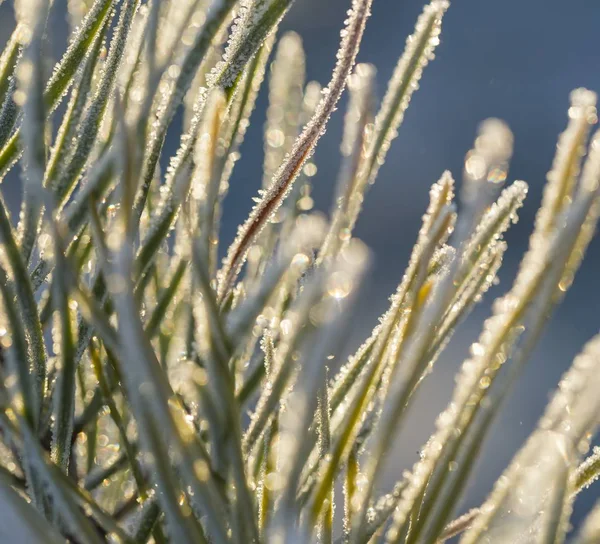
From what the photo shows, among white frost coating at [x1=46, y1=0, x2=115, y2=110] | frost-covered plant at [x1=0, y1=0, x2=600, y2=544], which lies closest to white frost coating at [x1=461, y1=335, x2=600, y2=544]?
frost-covered plant at [x1=0, y1=0, x2=600, y2=544]

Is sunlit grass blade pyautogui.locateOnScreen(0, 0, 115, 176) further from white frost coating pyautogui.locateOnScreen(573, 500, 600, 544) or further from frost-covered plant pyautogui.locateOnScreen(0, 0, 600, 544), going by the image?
white frost coating pyautogui.locateOnScreen(573, 500, 600, 544)

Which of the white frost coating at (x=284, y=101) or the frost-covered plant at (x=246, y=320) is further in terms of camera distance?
the white frost coating at (x=284, y=101)

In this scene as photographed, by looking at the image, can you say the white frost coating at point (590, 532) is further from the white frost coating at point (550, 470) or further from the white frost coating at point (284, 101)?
the white frost coating at point (284, 101)

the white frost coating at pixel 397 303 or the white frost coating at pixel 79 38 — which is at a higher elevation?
the white frost coating at pixel 79 38

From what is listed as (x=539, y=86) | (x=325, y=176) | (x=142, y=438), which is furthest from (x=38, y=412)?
(x=539, y=86)

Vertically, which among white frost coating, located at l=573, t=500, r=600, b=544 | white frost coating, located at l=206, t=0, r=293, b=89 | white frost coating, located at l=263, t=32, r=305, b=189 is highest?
white frost coating, located at l=263, t=32, r=305, b=189

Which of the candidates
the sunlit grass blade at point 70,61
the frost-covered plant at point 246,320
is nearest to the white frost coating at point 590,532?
the frost-covered plant at point 246,320

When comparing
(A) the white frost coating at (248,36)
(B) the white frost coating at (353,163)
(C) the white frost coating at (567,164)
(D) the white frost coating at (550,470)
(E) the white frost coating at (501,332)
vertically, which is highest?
(A) the white frost coating at (248,36)

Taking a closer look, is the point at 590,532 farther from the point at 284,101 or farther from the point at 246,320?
the point at 284,101
